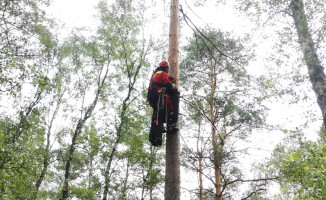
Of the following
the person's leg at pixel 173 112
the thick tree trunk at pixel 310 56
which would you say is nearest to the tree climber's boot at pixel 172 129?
the person's leg at pixel 173 112

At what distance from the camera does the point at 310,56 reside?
722 centimetres

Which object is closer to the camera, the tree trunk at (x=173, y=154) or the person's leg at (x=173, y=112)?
the tree trunk at (x=173, y=154)

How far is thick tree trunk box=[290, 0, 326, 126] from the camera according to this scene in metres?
6.68

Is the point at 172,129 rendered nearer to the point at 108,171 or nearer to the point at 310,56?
the point at 310,56

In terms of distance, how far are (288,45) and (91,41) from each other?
32.6 ft

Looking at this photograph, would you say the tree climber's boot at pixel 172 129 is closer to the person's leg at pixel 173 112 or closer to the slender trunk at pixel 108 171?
the person's leg at pixel 173 112

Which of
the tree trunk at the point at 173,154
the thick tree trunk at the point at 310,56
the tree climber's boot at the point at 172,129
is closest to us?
the tree trunk at the point at 173,154

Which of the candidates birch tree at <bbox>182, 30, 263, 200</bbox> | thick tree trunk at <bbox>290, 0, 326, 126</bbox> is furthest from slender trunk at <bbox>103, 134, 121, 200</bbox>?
thick tree trunk at <bbox>290, 0, 326, 126</bbox>

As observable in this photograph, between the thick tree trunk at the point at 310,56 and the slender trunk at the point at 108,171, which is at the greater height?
the thick tree trunk at the point at 310,56

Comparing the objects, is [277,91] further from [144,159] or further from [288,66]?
[144,159]

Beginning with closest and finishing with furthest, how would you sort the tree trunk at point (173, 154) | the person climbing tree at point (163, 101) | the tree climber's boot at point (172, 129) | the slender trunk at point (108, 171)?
1. the tree trunk at point (173, 154)
2. the tree climber's boot at point (172, 129)
3. the person climbing tree at point (163, 101)
4. the slender trunk at point (108, 171)

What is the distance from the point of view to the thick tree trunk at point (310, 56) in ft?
21.9

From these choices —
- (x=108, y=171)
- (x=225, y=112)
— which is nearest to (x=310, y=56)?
(x=225, y=112)

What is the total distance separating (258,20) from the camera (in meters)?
9.30
